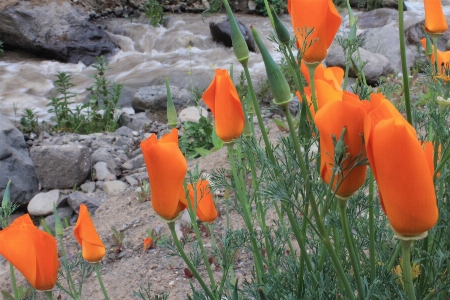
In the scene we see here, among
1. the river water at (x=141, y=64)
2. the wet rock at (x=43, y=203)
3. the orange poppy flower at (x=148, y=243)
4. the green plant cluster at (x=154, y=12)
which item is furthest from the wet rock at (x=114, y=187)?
the green plant cluster at (x=154, y=12)

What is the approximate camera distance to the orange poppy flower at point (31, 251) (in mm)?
1130

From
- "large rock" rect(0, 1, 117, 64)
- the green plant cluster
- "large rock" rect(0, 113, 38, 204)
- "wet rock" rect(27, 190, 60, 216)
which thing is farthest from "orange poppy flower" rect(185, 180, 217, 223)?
the green plant cluster

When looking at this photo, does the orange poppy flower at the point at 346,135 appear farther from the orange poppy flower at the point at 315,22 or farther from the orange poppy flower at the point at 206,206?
the orange poppy flower at the point at 206,206

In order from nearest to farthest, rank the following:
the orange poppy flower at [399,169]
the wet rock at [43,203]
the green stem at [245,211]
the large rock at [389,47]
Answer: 1. the orange poppy flower at [399,169]
2. the green stem at [245,211]
3. the wet rock at [43,203]
4. the large rock at [389,47]

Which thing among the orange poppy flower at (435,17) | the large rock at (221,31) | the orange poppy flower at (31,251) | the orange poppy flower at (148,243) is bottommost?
the large rock at (221,31)

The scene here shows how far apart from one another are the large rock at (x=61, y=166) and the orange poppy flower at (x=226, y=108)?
349 centimetres

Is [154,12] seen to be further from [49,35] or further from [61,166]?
[61,166]

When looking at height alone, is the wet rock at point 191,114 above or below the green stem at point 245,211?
below

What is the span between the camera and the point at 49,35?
9.50 metres

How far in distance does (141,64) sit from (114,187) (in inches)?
196

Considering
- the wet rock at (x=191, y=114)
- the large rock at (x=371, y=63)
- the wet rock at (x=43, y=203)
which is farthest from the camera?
the large rock at (x=371, y=63)

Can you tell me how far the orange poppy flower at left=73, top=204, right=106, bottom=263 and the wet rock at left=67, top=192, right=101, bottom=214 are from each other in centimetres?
259

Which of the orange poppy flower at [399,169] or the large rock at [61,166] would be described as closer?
the orange poppy flower at [399,169]

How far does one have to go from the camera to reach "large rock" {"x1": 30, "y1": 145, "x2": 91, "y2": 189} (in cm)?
446
